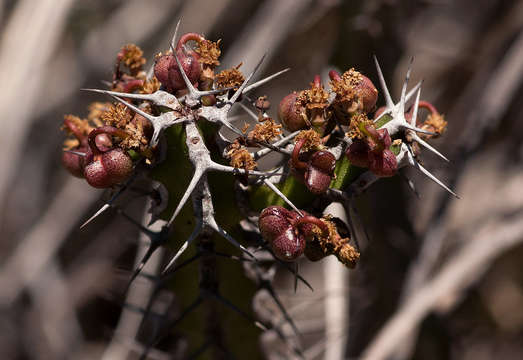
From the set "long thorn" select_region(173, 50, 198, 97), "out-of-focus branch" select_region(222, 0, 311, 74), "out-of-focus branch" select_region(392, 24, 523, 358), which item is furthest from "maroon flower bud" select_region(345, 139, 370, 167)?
"out-of-focus branch" select_region(222, 0, 311, 74)

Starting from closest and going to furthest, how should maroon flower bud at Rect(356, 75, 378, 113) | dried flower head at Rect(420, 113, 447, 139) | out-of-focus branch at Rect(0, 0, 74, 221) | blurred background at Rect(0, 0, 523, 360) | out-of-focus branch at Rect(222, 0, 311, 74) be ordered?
maroon flower bud at Rect(356, 75, 378, 113)
dried flower head at Rect(420, 113, 447, 139)
blurred background at Rect(0, 0, 523, 360)
out-of-focus branch at Rect(0, 0, 74, 221)
out-of-focus branch at Rect(222, 0, 311, 74)

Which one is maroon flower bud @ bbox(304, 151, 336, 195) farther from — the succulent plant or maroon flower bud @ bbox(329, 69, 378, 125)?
maroon flower bud @ bbox(329, 69, 378, 125)

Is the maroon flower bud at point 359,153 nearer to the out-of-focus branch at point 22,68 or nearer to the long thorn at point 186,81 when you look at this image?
the long thorn at point 186,81

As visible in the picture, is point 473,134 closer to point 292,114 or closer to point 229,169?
point 292,114

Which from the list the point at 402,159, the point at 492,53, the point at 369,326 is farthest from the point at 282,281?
the point at 402,159

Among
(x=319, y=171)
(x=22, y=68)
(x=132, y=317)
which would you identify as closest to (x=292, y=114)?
(x=319, y=171)
